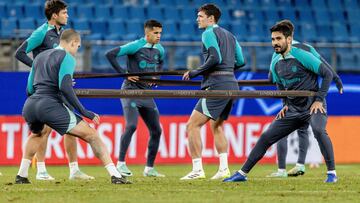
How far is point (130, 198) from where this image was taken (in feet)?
30.2

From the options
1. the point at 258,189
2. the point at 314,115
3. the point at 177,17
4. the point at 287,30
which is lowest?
the point at 258,189

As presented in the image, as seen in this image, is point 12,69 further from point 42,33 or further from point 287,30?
point 287,30

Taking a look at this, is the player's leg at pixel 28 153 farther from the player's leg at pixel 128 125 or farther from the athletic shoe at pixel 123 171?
the player's leg at pixel 128 125

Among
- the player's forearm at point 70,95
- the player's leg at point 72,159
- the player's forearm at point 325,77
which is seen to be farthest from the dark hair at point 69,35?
the player's forearm at point 325,77

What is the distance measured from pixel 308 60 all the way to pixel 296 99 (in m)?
0.53

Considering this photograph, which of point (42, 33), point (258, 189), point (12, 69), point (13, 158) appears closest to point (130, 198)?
point (258, 189)

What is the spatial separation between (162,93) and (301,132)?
378 centimetres

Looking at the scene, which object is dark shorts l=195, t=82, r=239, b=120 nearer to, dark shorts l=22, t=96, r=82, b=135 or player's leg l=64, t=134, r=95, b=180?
player's leg l=64, t=134, r=95, b=180

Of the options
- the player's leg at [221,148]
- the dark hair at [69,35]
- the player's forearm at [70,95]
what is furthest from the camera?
the player's leg at [221,148]

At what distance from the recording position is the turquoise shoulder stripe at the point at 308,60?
1134cm

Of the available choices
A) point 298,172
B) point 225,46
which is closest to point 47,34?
point 225,46

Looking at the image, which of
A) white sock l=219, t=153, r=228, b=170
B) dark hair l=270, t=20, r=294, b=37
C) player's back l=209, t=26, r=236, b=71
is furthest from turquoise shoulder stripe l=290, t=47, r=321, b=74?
white sock l=219, t=153, r=228, b=170

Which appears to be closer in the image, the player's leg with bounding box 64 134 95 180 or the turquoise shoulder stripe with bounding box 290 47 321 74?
the turquoise shoulder stripe with bounding box 290 47 321 74

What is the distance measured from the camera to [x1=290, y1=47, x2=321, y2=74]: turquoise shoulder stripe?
37.2 ft
